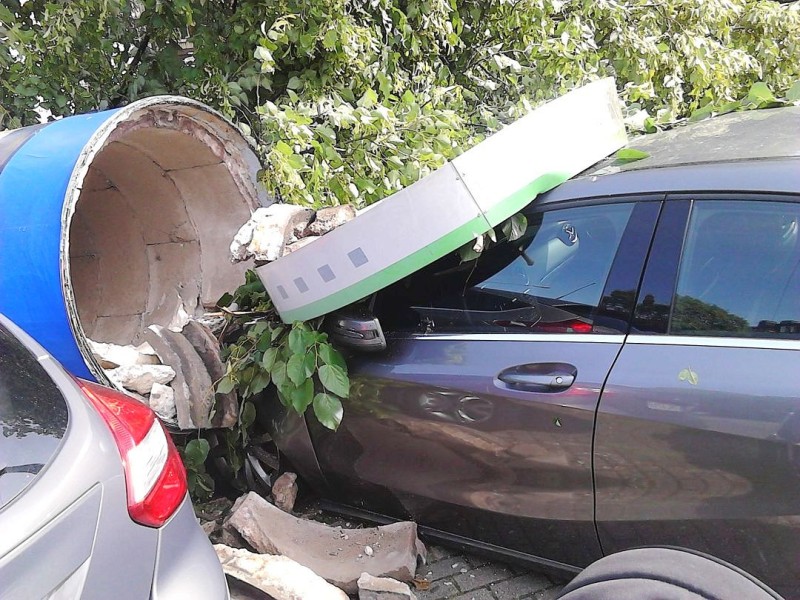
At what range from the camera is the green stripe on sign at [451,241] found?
2.24 meters

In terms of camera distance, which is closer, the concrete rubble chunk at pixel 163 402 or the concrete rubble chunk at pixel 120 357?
the concrete rubble chunk at pixel 163 402

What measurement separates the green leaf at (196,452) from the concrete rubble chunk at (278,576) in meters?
0.63

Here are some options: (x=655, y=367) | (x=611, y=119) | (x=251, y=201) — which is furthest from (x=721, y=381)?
(x=251, y=201)

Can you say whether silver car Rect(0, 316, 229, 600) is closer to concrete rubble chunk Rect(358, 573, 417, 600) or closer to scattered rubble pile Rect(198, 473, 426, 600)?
scattered rubble pile Rect(198, 473, 426, 600)

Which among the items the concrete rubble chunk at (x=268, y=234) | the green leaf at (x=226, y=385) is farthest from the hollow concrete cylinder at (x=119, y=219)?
the concrete rubble chunk at (x=268, y=234)

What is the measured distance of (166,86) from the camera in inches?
189

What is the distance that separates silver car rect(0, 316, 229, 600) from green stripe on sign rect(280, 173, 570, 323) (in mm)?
865

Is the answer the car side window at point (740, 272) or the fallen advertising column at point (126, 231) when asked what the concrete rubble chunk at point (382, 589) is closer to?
the fallen advertising column at point (126, 231)

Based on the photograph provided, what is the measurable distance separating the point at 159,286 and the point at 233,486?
183 centimetres

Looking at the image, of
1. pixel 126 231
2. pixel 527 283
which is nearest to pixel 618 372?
pixel 527 283

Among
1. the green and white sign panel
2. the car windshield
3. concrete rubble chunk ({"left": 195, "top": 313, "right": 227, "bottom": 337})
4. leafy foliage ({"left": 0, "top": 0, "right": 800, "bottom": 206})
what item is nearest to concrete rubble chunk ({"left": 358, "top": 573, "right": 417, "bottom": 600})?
the green and white sign panel

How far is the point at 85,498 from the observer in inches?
55.4

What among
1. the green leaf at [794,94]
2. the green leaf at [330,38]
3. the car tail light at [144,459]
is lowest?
the car tail light at [144,459]

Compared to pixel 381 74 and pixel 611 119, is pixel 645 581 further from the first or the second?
pixel 381 74
